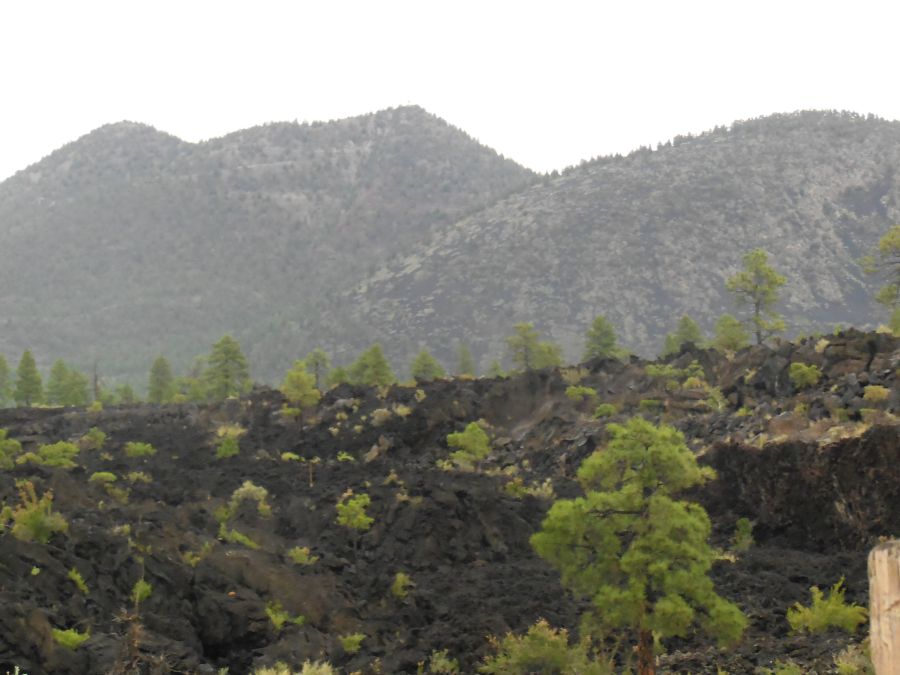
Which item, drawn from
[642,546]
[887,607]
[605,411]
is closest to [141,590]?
[642,546]

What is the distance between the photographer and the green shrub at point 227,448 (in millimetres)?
43041

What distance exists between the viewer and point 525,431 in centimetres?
4453

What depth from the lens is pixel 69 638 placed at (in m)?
15.2

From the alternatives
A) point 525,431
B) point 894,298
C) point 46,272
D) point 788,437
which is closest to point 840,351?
point 788,437

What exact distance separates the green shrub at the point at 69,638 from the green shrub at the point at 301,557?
10586 millimetres

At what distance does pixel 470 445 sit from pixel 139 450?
1765cm

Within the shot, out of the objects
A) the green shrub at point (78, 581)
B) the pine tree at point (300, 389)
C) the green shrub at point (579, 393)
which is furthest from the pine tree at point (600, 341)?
the green shrub at point (78, 581)

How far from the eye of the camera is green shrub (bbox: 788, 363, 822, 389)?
34438 mm

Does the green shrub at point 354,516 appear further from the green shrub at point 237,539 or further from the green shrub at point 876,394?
the green shrub at point 876,394

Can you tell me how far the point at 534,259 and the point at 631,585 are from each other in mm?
133176

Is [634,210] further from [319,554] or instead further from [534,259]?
[319,554]

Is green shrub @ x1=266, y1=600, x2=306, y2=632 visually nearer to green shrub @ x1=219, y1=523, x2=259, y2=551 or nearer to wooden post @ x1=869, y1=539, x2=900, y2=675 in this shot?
green shrub @ x1=219, y1=523, x2=259, y2=551

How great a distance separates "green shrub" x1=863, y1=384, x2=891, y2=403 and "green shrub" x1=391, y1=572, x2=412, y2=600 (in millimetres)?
17146

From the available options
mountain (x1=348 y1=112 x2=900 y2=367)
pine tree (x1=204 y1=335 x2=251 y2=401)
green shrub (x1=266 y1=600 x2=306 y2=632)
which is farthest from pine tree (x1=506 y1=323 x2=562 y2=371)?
mountain (x1=348 y1=112 x2=900 y2=367)
